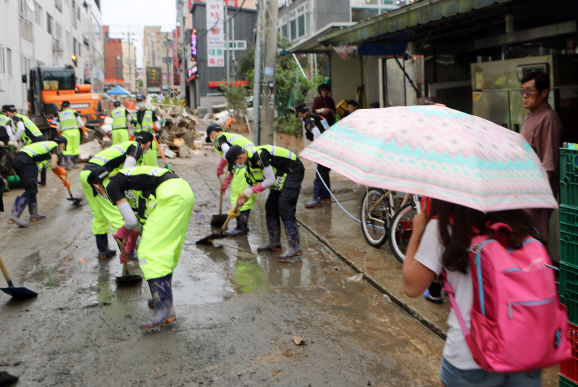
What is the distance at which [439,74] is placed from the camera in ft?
28.1

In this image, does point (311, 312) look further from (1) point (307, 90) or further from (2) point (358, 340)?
(1) point (307, 90)

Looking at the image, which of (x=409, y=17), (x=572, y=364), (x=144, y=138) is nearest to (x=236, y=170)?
(x=144, y=138)

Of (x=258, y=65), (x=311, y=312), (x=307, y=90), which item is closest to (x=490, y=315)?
(x=311, y=312)

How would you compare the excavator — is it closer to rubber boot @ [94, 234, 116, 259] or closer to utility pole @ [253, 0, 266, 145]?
utility pole @ [253, 0, 266, 145]

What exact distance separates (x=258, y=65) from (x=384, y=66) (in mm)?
3174

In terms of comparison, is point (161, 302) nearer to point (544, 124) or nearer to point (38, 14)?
point (544, 124)

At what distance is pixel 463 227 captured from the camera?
6.61 feet

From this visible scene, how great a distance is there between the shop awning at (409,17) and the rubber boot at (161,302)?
408 centimetres

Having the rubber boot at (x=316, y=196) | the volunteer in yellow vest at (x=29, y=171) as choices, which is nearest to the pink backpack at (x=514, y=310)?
the rubber boot at (x=316, y=196)

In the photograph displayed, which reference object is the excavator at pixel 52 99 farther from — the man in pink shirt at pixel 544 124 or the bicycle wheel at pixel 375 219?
the man in pink shirt at pixel 544 124

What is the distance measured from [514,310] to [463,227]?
351mm

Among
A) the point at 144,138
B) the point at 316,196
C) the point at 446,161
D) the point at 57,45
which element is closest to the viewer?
the point at 446,161

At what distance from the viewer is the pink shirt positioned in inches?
182

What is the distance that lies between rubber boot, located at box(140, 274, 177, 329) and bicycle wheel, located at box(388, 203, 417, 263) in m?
2.80
